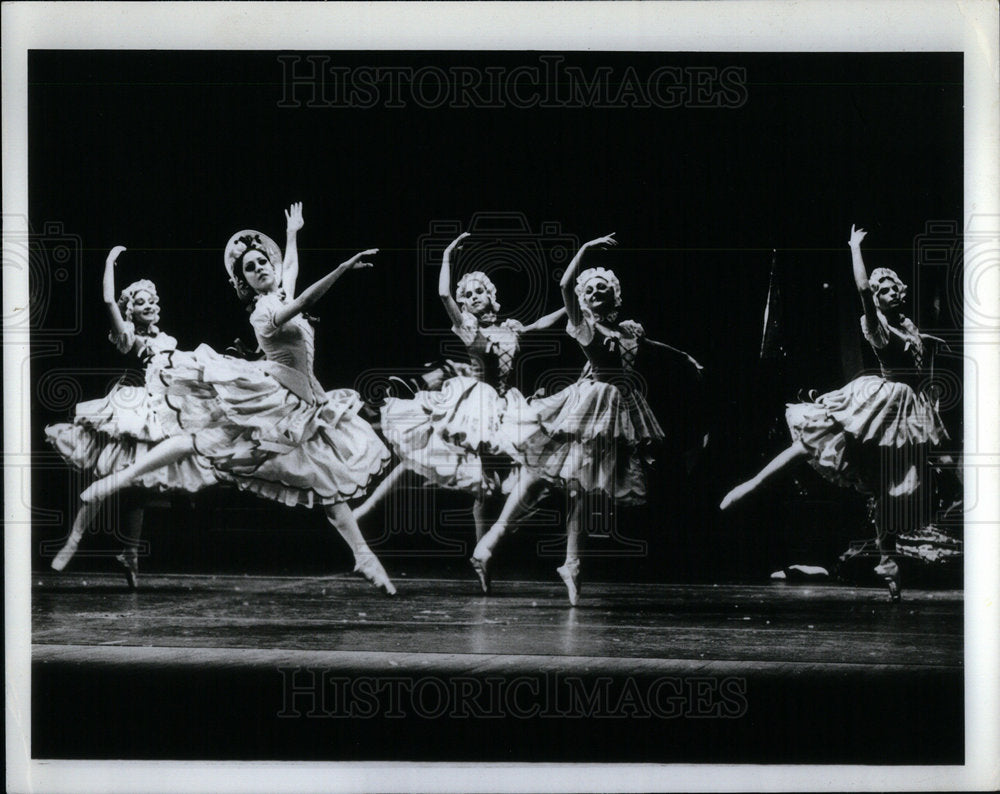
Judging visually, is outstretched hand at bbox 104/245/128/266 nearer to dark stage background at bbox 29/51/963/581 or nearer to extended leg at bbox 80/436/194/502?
dark stage background at bbox 29/51/963/581

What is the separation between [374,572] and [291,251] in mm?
1462

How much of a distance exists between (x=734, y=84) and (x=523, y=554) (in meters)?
2.25

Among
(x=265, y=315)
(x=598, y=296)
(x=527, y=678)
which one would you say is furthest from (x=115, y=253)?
(x=527, y=678)

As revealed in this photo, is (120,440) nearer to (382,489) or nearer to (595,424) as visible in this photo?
(382,489)

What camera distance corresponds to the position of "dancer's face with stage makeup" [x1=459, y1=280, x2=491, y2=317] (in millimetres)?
5035

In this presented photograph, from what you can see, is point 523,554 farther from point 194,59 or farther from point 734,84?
point 194,59

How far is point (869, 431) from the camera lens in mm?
5062

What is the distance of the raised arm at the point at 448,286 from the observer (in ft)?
16.4

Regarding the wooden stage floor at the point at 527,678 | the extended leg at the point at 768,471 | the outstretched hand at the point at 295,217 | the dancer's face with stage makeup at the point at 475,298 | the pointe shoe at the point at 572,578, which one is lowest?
the wooden stage floor at the point at 527,678

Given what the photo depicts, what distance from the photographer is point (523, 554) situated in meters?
5.05

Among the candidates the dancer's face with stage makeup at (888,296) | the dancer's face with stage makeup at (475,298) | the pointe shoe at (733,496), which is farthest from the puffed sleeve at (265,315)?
the dancer's face with stage makeup at (888,296)

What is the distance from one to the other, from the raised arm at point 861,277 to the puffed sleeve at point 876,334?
1 centimetres

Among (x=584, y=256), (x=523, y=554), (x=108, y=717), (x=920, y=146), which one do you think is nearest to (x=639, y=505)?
(x=523, y=554)

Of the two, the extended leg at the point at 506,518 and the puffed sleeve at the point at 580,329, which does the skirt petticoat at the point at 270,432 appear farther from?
the puffed sleeve at the point at 580,329
